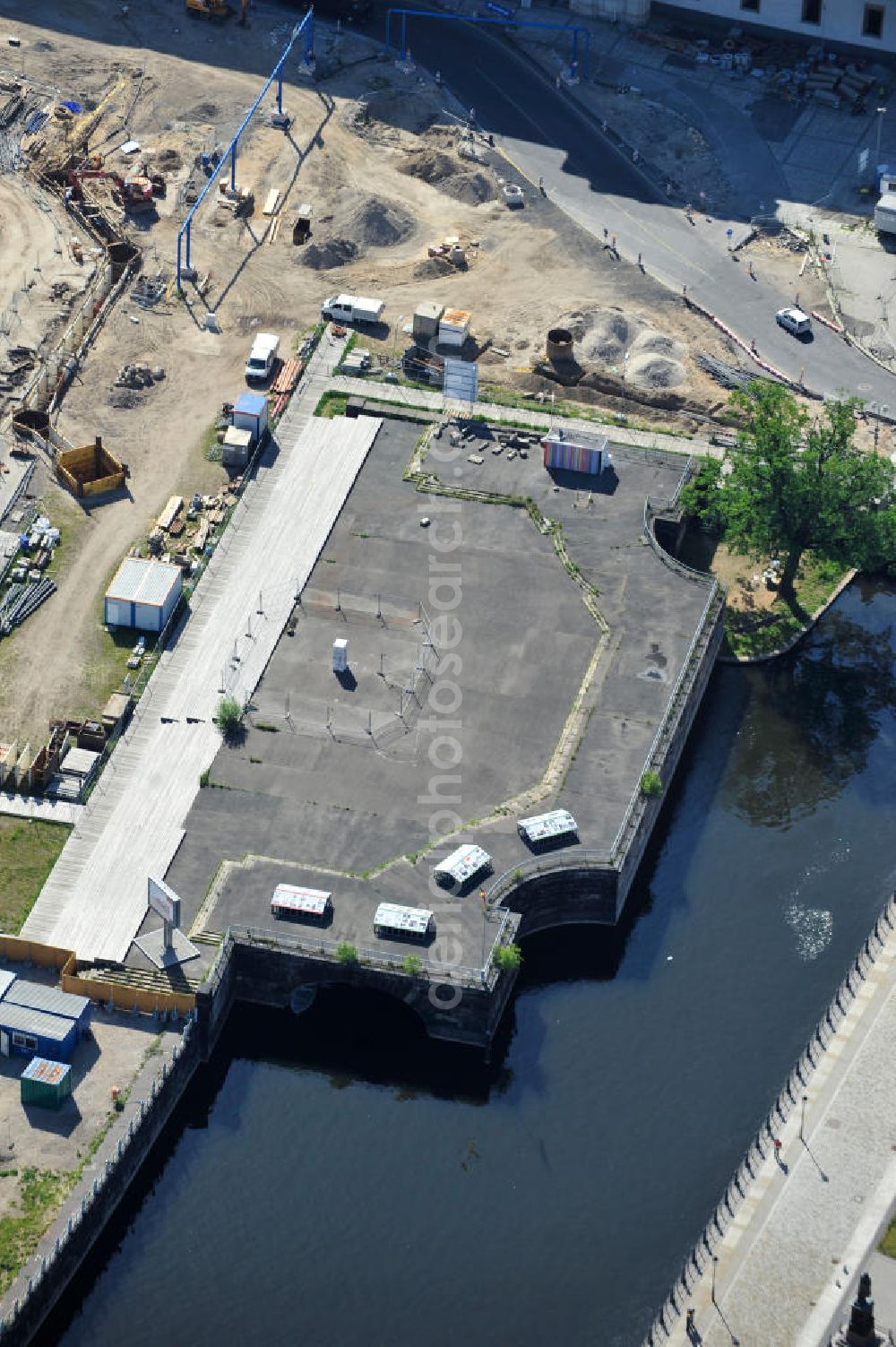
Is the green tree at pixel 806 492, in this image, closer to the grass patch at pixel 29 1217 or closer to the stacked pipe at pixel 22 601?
the stacked pipe at pixel 22 601

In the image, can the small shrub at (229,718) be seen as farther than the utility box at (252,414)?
No

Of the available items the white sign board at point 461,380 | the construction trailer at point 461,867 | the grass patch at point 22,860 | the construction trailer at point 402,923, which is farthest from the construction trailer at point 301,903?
the white sign board at point 461,380

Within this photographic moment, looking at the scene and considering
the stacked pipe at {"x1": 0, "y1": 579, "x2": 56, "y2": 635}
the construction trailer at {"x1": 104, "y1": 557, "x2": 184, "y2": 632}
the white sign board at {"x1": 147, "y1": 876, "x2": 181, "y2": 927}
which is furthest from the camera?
the stacked pipe at {"x1": 0, "y1": 579, "x2": 56, "y2": 635}

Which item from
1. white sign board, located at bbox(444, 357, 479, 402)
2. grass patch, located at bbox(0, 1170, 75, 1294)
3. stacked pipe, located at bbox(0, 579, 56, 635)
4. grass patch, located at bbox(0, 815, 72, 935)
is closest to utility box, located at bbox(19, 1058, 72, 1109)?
grass patch, located at bbox(0, 1170, 75, 1294)

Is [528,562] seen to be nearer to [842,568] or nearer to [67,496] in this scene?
[842,568]

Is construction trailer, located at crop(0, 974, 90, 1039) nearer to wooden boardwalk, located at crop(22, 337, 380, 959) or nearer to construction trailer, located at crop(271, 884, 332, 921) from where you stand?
wooden boardwalk, located at crop(22, 337, 380, 959)

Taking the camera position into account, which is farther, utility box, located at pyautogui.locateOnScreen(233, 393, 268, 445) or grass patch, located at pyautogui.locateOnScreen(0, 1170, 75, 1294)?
utility box, located at pyautogui.locateOnScreen(233, 393, 268, 445)

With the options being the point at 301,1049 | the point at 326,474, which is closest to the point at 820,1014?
the point at 301,1049
